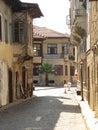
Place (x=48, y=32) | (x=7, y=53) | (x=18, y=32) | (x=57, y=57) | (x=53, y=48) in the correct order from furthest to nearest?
(x=48, y=32), (x=57, y=57), (x=53, y=48), (x=18, y=32), (x=7, y=53)

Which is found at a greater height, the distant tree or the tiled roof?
the tiled roof

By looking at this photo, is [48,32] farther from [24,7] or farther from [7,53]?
[7,53]

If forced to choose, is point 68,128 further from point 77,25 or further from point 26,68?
point 26,68

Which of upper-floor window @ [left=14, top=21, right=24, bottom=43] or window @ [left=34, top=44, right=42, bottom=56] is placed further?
window @ [left=34, top=44, right=42, bottom=56]

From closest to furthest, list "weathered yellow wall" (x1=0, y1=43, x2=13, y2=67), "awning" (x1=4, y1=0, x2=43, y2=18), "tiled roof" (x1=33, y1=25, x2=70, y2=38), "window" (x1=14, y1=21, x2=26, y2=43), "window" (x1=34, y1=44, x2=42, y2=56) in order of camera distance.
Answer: "weathered yellow wall" (x1=0, y1=43, x2=13, y2=67) → "awning" (x1=4, y1=0, x2=43, y2=18) → "window" (x1=14, y1=21, x2=26, y2=43) → "window" (x1=34, y1=44, x2=42, y2=56) → "tiled roof" (x1=33, y1=25, x2=70, y2=38)

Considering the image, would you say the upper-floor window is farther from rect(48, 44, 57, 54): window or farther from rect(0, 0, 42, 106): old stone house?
rect(48, 44, 57, 54): window

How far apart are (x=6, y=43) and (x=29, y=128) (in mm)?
14417

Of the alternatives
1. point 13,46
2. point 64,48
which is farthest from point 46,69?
point 13,46

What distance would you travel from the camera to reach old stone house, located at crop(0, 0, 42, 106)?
96.5 ft

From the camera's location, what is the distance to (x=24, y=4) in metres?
34.7

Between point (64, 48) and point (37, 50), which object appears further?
point (64, 48)

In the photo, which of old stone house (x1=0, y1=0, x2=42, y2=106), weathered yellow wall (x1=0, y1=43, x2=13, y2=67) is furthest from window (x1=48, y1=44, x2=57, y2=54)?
weathered yellow wall (x1=0, y1=43, x2=13, y2=67)

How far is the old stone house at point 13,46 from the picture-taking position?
2941 cm

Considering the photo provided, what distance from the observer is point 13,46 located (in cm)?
3353
